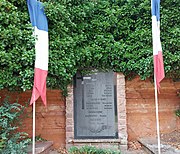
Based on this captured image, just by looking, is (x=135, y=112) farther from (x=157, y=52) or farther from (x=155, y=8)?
(x=155, y=8)

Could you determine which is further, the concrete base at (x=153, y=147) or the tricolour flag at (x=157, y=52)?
the concrete base at (x=153, y=147)

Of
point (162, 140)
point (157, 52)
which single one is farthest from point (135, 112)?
point (157, 52)

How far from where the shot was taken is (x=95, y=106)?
4664 mm

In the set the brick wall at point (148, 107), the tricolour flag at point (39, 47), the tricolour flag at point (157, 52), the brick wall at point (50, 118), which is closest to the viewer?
the tricolour flag at point (39, 47)

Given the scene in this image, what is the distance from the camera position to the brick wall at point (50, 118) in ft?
15.5

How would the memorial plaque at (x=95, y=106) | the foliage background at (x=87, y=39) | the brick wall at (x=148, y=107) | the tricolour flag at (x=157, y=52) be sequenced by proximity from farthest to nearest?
the brick wall at (x=148, y=107) → the memorial plaque at (x=95, y=106) → the tricolour flag at (x=157, y=52) → the foliage background at (x=87, y=39)

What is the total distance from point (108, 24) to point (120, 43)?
48cm

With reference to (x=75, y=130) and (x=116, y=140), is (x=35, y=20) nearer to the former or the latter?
(x=75, y=130)

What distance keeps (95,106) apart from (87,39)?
1.47 m

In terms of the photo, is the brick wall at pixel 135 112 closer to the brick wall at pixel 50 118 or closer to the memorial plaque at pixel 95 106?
the brick wall at pixel 50 118

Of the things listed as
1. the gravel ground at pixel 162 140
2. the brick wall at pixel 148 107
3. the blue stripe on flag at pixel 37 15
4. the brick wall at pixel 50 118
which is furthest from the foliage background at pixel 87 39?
the gravel ground at pixel 162 140

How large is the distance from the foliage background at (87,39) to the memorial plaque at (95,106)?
11.1 inches

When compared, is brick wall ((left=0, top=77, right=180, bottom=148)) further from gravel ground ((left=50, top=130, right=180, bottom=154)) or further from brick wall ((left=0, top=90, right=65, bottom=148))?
gravel ground ((left=50, top=130, right=180, bottom=154))

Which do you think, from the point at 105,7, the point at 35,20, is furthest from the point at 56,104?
the point at 105,7
